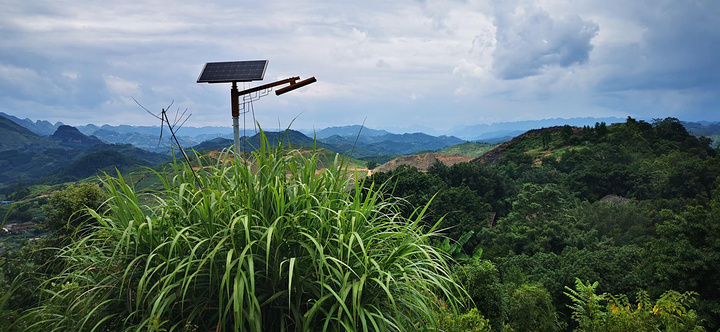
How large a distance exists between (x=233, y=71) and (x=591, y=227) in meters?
25.7

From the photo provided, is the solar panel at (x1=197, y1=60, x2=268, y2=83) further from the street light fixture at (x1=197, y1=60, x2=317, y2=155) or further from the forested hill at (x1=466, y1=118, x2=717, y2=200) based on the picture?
the forested hill at (x1=466, y1=118, x2=717, y2=200)

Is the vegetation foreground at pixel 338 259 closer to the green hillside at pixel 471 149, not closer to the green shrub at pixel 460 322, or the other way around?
the green shrub at pixel 460 322

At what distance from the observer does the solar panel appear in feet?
23.0

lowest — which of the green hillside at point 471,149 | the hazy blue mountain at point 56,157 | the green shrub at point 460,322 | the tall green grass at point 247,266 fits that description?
the hazy blue mountain at point 56,157

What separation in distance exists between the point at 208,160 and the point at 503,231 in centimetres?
2483

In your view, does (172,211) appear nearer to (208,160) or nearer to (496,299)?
(208,160)

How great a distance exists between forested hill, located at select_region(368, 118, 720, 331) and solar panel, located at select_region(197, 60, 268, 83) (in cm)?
294

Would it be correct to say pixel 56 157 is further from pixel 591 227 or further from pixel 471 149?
pixel 591 227

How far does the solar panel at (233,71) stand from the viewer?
702cm

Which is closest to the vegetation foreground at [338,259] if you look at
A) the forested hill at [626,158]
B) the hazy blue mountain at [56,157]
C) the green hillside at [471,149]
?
the forested hill at [626,158]

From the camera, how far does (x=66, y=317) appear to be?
240 cm

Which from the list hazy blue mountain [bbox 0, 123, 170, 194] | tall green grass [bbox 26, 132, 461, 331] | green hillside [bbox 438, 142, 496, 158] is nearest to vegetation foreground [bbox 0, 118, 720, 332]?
tall green grass [bbox 26, 132, 461, 331]

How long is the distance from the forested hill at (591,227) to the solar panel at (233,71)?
2943mm

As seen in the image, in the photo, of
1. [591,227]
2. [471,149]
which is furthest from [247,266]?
[471,149]
